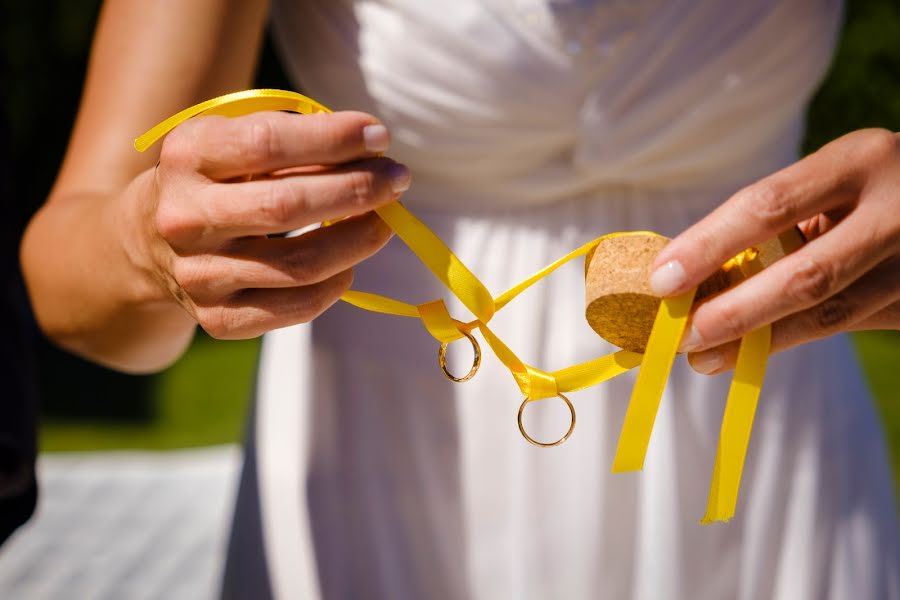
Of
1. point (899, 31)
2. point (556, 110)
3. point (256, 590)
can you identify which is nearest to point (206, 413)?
point (256, 590)

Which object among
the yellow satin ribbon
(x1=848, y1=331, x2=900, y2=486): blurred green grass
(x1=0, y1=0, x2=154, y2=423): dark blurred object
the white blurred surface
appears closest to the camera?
the yellow satin ribbon

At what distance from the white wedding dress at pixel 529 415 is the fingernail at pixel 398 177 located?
0.44m

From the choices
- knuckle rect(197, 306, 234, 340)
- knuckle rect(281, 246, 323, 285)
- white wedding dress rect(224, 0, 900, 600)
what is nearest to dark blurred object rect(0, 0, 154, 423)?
white wedding dress rect(224, 0, 900, 600)

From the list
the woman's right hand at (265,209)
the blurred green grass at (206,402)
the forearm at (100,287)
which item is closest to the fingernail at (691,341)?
the woman's right hand at (265,209)

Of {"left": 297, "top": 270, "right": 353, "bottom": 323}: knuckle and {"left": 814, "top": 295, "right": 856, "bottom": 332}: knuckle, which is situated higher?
{"left": 814, "top": 295, "right": 856, "bottom": 332}: knuckle

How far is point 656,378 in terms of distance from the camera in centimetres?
93

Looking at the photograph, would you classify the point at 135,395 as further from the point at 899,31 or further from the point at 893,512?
the point at 899,31

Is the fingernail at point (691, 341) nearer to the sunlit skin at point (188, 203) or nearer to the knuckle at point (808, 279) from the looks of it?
the knuckle at point (808, 279)

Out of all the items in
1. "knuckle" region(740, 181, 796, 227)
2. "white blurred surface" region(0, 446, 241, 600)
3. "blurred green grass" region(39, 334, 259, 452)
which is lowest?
"white blurred surface" region(0, 446, 241, 600)

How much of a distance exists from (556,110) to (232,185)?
21.9 inches

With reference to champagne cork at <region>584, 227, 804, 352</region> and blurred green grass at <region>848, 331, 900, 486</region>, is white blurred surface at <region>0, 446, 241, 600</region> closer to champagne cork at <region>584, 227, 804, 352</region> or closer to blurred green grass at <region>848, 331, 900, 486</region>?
champagne cork at <region>584, 227, 804, 352</region>

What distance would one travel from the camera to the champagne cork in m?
0.94

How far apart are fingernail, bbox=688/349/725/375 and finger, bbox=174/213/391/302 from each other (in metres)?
0.35

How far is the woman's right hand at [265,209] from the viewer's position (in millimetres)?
810
